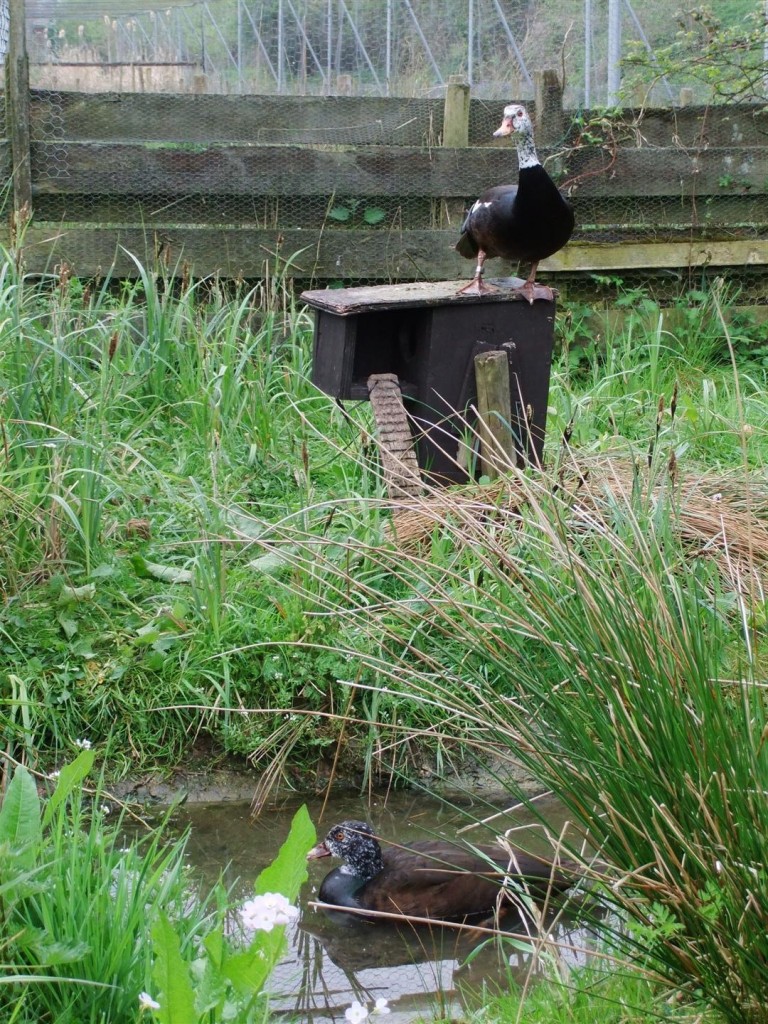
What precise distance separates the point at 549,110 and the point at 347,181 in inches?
51.8

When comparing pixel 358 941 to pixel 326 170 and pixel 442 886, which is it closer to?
pixel 442 886

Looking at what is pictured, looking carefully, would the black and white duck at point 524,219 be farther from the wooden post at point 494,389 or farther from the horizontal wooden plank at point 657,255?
the horizontal wooden plank at point 657,255

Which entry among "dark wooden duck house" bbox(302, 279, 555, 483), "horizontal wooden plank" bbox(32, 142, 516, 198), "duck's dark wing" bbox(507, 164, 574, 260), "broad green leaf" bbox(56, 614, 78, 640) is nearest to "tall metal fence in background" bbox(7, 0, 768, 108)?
"horizontal wooden plank" bbox(32, 142, 516, 198)

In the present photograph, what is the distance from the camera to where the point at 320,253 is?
621 centimetres

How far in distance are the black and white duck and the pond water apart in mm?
1931

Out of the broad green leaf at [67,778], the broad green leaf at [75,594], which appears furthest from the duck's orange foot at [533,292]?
the broad green leaf at [67,778]

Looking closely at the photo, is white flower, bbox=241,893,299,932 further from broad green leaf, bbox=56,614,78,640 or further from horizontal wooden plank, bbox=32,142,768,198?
horizontal wooden plank, bbox=32,142,768,198

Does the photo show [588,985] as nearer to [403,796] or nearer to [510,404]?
[403,796]

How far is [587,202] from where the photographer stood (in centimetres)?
663

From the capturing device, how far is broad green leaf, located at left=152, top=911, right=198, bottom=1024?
4.84 ft

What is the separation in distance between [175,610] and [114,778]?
21.6 inches

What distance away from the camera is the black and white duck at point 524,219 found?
13.6ft

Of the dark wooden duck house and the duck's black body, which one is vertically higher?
the dark wooden duck house

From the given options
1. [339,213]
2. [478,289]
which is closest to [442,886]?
[478,289]
